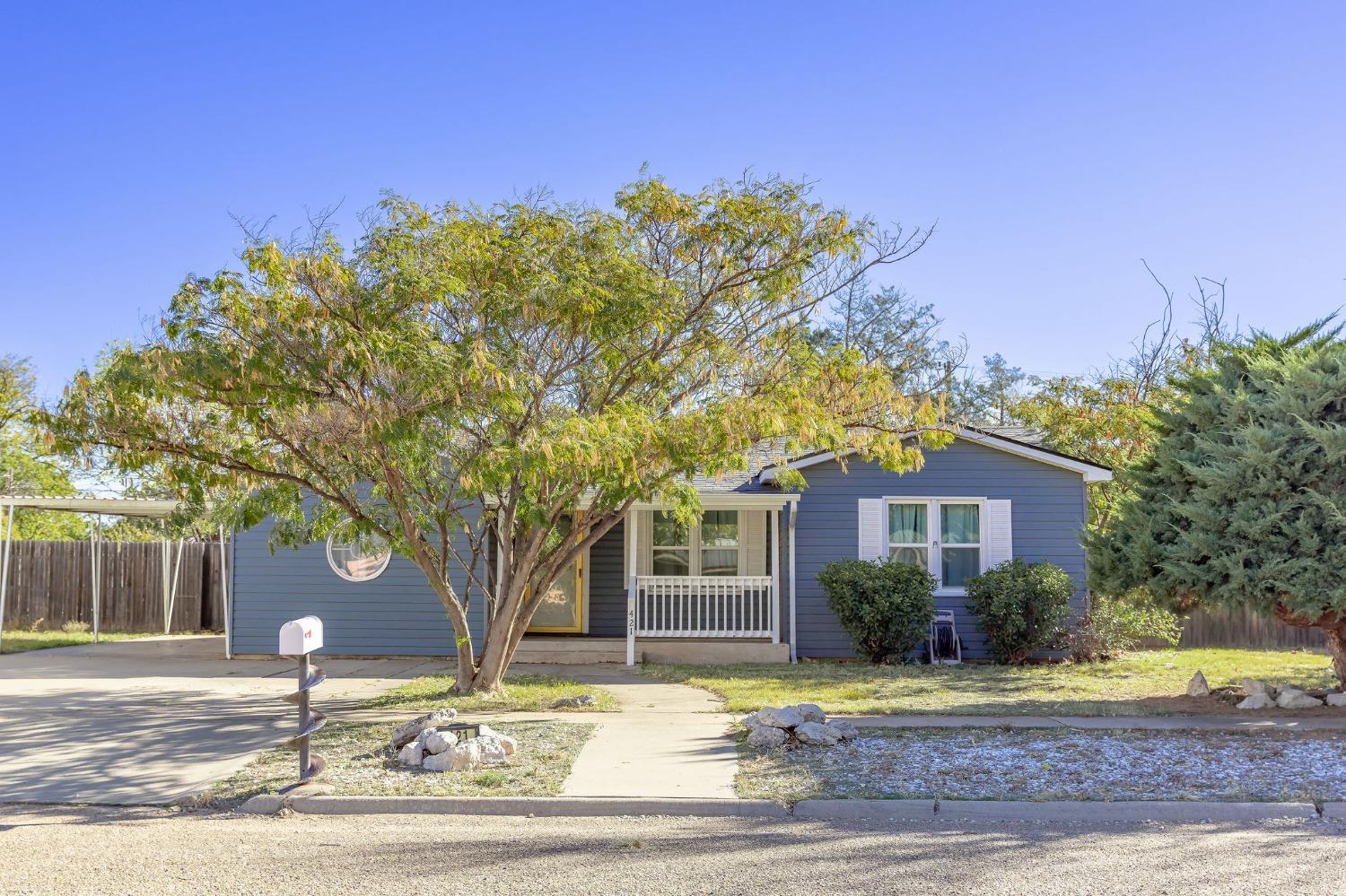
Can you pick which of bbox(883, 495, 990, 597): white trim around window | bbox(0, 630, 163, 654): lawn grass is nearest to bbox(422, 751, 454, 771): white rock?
bbox(883, 495, 990, 597): white trim around window

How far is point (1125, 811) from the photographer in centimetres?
620

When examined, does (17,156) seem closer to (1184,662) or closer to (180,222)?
(180,222)

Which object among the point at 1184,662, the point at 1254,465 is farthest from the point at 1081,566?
the point at 1254,465

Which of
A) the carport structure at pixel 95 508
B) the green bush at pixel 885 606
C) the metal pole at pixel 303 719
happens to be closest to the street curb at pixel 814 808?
the metal pole at pixel 303 719

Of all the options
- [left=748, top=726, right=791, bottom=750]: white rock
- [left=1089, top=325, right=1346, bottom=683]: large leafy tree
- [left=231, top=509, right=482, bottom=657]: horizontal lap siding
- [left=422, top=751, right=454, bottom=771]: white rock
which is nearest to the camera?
[left=422, top=751, right=454, bottom=771]: white rock

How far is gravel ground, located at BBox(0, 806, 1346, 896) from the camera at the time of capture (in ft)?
15.9

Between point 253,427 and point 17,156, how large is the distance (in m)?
7.33

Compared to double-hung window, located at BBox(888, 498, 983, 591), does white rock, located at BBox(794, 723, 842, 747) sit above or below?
below

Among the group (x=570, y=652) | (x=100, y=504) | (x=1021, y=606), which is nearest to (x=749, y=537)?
(x=570, y=652)

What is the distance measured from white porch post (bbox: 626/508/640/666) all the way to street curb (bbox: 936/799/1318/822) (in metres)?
8.22

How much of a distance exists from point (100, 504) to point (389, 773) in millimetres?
11704

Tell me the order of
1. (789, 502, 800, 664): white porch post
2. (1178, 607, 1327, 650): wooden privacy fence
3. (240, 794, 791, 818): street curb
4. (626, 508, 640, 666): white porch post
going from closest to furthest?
1. (240, 794, 791, 818): street curb
2. (626, 508, 640, 666): white porch post
3. (789, 502, 800, 664): white porch post
4. (1178, 607, 1327, 650): wooden privacy fence

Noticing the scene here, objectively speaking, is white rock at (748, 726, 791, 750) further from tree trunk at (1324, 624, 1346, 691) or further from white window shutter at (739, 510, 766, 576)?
white window shutter at (739, 510, 766, 576)

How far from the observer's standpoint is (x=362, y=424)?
328 inches
